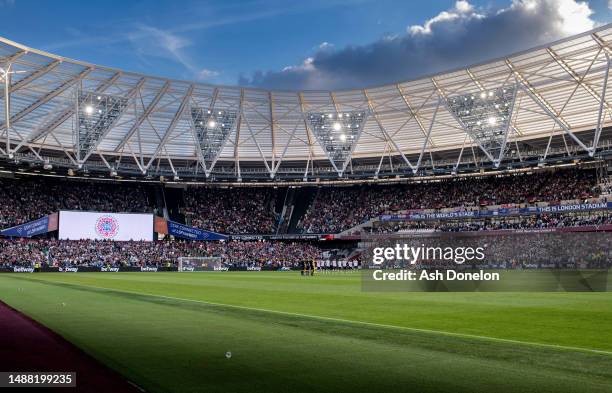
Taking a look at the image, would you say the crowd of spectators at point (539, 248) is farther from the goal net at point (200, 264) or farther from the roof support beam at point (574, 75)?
the goal net at point (200, 264)

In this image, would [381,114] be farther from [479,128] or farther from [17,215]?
[17,215]

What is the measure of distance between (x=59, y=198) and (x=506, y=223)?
55346 mm

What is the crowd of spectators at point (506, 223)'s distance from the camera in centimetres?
5472

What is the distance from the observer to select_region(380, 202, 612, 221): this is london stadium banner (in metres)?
54.7

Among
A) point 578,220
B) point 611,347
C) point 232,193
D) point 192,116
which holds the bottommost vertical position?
point 611,347

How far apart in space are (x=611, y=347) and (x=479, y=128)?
50.7 m

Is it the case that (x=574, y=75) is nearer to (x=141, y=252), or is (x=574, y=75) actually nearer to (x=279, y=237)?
(x=279, y=237)

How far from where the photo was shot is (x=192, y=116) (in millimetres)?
60656

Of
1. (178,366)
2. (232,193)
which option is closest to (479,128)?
(232,193)

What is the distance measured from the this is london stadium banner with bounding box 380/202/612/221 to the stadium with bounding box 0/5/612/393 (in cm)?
18

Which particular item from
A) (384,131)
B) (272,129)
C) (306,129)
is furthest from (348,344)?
(306,129)

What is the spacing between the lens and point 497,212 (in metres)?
62.4

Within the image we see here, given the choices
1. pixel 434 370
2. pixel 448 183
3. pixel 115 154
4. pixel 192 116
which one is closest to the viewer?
pixel 434 370

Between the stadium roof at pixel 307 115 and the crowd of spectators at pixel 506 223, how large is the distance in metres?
6.88
